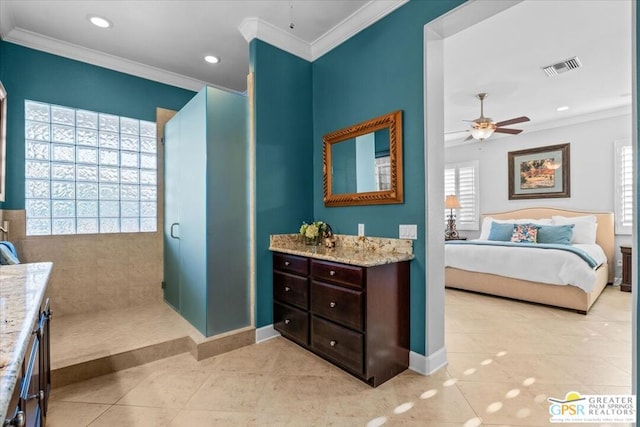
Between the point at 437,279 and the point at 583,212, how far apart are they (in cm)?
460

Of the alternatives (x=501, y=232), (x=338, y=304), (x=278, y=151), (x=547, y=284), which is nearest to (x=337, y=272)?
(x=338, y=304)

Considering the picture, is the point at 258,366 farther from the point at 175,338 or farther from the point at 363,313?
the point at 363,313

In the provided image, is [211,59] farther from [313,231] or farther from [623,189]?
[623,189]

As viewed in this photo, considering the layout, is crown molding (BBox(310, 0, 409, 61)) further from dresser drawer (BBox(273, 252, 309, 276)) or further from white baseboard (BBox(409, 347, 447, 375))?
white baseboard (BBox(409, 347, 447, 375))

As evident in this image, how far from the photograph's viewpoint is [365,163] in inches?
104

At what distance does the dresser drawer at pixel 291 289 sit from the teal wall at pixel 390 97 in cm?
65

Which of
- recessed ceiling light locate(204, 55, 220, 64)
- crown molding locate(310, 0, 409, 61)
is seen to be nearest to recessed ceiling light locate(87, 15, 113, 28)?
recessed ceiling light locate(204, 55, 220, 64)

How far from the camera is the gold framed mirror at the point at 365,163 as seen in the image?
2.38 meters

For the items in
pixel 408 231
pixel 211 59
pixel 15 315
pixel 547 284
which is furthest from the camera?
pixel 547 284

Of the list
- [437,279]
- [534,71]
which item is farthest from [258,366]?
[534,71]

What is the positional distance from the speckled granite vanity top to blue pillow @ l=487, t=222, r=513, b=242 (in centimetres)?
374

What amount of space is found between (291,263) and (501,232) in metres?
4.29

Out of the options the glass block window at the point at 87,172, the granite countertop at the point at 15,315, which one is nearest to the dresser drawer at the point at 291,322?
the granite countertop at the point at 15,315

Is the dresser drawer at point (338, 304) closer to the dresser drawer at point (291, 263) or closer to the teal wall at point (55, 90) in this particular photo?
the dresser drawer at point (291, 263)
